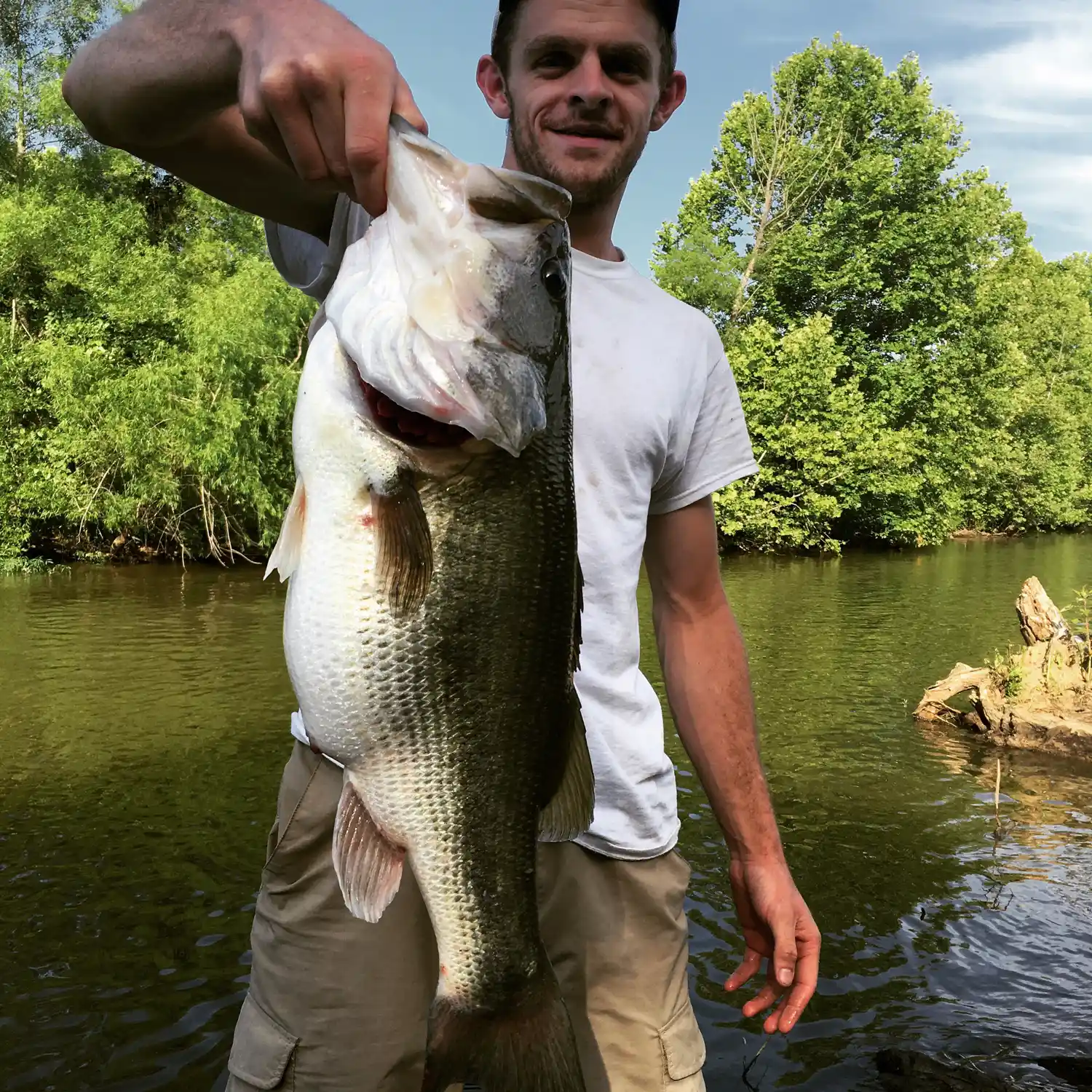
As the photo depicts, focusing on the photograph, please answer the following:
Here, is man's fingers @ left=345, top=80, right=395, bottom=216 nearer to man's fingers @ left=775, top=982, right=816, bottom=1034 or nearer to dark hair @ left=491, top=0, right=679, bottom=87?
dark hair @ left=491, top=0, right=679, bottom=87

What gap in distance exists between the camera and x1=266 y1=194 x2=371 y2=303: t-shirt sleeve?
1.77 m

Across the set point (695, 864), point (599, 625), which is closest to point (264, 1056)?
point (599, 625)

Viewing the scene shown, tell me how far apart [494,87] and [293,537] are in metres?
1.42

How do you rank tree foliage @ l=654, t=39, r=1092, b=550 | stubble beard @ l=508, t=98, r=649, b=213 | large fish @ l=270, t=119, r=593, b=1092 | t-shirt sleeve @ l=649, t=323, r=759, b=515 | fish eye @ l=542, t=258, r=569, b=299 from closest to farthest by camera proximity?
large fish @ l=270, t=119, r=593, b=1092 < fish eye @ l=542, t=258, r=569, b=299 < stubble beard @ l=508, t=98, r=649, b=213 < t-shirt sleeve @ l=649, t=323, r=759, b=515 < tree foliage @ l=654, t=39, r=1092, b=550

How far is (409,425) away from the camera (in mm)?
1506

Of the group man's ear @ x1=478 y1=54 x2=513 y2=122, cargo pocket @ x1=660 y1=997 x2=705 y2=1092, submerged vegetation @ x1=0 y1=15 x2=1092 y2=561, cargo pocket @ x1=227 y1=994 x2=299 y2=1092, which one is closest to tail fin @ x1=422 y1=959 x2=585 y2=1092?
cargo pocket @ x1=227 y1=994 x2=299 y2=1092

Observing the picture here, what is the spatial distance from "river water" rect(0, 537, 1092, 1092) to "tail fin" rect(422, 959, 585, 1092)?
3777mm

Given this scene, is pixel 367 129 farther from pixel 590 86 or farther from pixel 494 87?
pixel 494 87

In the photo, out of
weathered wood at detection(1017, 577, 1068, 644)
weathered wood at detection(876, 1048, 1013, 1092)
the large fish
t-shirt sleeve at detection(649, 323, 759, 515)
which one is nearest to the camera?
the large fish

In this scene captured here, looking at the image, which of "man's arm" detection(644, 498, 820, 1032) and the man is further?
"man's arm" detection(644, 498, 820, 1032)

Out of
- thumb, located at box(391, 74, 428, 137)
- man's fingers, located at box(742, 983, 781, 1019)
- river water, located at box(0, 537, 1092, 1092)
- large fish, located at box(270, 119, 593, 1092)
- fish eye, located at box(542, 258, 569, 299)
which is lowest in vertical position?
river water, located at box(0, 537, 1092, 1092)

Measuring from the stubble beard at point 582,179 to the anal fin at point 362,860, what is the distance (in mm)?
1432

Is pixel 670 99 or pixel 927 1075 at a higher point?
pixel 670 99

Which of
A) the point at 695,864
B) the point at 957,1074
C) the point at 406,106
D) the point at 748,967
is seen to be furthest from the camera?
the point at 695,864
